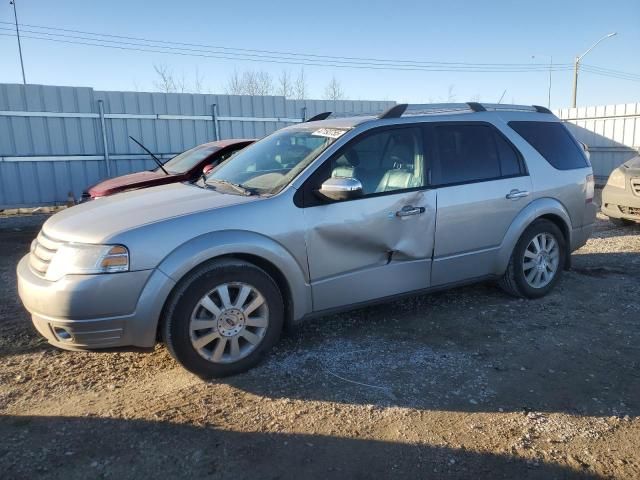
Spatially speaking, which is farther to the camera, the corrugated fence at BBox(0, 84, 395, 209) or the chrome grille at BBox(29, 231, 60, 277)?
the corrugated fence at BBox(0, 84, 395, 209)

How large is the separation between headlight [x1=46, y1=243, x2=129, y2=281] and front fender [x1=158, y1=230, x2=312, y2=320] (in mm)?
235

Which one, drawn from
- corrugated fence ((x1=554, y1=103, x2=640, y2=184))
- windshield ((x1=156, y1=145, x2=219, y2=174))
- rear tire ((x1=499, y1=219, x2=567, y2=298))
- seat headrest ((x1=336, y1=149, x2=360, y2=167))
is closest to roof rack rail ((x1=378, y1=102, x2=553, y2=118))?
seat headrest ((x1=336, y1=149, x2=360, y2=167))

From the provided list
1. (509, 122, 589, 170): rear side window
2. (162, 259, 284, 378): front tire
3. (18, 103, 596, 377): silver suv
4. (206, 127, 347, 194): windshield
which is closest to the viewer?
(18, 103, 596, 377): silver suv

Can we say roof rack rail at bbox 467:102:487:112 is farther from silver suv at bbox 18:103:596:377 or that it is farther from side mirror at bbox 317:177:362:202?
side mirror at bbox 317:177:362:202

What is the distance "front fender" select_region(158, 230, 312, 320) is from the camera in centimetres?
330

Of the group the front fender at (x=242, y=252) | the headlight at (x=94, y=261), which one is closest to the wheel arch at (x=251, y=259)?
the front fender at (x=242, y=252)

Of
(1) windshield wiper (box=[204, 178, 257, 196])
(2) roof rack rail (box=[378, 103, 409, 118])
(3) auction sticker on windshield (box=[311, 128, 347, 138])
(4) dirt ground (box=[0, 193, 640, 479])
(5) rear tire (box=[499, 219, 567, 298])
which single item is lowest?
(4) dirt ground (box=[0, 193, 640, 479])

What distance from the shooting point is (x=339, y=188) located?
3.68 meters

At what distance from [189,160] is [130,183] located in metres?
1.20

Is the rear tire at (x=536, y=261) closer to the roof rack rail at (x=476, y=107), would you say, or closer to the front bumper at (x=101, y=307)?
the roof rack rail at (x=476, y=107)

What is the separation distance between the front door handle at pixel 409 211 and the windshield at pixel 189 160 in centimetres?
513

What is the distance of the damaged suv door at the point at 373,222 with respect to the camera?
3.81 metres

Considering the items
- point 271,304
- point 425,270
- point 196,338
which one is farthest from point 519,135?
point 196,338

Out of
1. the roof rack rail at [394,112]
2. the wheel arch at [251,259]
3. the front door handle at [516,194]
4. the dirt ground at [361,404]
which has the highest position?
the roof rack rail at [394,112]
